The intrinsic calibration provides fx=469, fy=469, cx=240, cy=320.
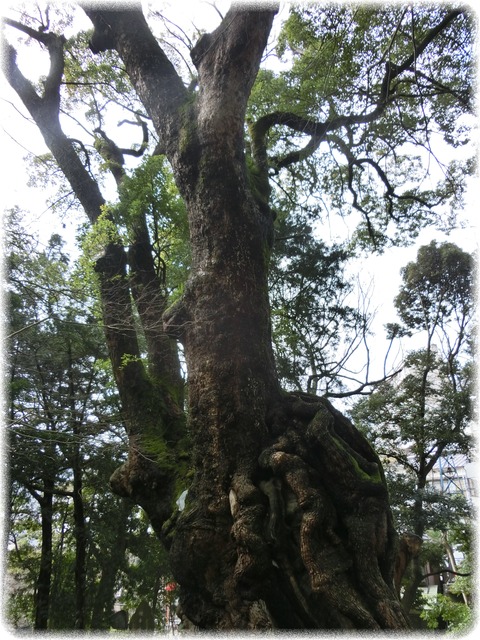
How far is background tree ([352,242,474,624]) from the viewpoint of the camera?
11.0m

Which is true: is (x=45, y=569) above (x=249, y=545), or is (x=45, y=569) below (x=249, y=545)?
below

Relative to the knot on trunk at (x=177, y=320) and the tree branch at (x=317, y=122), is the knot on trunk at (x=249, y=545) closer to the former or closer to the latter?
the knot on trunk at (x=177, y=320)

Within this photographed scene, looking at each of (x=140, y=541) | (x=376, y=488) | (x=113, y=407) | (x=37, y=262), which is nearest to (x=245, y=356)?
(x=376, y=488)

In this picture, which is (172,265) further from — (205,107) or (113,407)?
(113,407)

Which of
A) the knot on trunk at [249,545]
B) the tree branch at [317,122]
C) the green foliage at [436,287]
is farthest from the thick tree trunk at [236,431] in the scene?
the green foliage at [436,287]

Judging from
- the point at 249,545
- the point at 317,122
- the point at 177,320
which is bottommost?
the point at 249,545

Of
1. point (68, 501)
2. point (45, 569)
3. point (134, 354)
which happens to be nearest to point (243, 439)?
point (134, 354)

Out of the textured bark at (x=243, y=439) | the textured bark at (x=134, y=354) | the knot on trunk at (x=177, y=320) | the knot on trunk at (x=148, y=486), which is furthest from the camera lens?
the textured bark at (x=134, y=354)

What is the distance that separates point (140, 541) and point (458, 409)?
8.24 meters

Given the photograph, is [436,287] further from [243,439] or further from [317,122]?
[243,439]

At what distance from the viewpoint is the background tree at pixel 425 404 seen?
10969mm

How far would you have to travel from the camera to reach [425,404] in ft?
41.2

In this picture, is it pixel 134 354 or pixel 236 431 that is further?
pixel 134 354

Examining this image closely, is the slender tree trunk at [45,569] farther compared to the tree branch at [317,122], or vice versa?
the slender tree trunk at [45,569]
